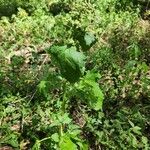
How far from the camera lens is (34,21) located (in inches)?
252

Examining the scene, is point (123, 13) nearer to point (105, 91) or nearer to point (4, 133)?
point (105, 91)

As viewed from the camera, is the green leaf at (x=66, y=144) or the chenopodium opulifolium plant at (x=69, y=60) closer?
the chenopodium opulifolium plant at (x=69, y=60)

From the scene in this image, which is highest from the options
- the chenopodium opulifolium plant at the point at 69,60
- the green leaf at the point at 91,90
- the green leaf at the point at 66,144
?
the chenopodium opulifolium plant at the point at 69,60

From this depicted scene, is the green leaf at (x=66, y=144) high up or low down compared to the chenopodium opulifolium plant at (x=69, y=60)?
down

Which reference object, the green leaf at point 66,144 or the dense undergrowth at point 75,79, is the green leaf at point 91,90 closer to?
the dense undergrowth at point 75,79

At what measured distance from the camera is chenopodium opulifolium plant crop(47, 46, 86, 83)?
313cm

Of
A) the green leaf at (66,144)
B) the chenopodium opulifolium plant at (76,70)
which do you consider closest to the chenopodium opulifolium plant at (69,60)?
the chenopodium opulifolium plant at (76,70)

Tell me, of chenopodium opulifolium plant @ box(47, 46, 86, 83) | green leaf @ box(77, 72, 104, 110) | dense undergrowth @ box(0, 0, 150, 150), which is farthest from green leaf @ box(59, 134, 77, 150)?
chenopodium opulifolium plant @ box(47, 46, 86, 83)

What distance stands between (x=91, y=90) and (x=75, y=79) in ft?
0.84

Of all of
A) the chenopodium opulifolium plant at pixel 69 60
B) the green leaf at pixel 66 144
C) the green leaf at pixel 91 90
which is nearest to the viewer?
the chenopodium opulifolium plant at pixel 69 60

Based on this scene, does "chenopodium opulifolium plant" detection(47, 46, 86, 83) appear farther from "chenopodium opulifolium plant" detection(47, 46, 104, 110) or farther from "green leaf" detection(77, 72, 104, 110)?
"green leaf" detection(77, 72, 104, 110)

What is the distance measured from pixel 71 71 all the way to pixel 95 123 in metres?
1.17

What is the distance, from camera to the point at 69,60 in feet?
10.3

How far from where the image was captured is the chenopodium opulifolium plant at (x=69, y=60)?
3127mm
